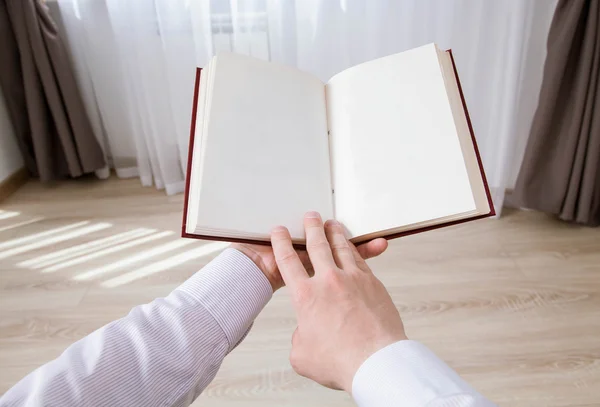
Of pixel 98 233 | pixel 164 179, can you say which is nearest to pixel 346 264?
pixel 98 233

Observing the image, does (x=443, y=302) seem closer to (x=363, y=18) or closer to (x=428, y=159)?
(x=428, y=159)

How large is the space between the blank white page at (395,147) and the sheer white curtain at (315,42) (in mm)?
923

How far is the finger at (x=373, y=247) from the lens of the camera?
0.51 meters

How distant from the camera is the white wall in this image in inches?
67.6

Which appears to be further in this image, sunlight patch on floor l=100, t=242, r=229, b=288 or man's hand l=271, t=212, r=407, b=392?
sunlight patch on floor l=100, t=242, r=229, b=288

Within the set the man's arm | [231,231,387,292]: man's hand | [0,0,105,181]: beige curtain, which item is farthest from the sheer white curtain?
the man's arm

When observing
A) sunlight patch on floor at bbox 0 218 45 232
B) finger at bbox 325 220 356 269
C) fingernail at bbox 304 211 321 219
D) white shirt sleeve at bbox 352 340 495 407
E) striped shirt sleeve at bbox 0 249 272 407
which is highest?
fingernail at bbox 304 211 321 219

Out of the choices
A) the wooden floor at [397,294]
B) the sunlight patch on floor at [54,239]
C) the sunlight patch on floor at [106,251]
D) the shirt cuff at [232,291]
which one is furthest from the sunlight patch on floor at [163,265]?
the shirt cuff at [232,291]

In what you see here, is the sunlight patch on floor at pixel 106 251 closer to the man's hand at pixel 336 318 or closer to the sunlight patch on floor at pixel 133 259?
the sunlight patch on floor at pixel 133 259

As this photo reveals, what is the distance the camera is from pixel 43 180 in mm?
1744

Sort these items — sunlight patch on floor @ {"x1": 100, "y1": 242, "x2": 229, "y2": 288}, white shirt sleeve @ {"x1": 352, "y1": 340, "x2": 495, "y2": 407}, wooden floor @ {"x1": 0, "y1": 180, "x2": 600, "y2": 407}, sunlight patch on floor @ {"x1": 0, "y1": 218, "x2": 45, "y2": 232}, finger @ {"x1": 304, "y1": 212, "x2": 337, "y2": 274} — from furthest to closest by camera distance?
sunlight patch on floor @ {"x1": 0, "y1": 218, "x2": 45, "y2": 232} < sunlight patch on floor @ {"x1": 100, "y1": 242, "x2": 229, "y2": 288} < wooden floor @ {"x1": 0, "y1": 180, "x2": 600, "y2": 407} < finger @ {"x1": 304, "y1": 212, "x2": 337, "y2": 274} < white shirt sleeve @ {"x1": 352, "y1": 340, "x2": 495, "y2": 407}

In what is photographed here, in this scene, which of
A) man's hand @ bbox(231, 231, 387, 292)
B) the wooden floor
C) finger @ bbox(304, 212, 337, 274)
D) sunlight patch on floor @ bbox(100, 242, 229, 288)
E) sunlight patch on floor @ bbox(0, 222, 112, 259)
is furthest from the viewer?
sunlight patch on floor @ bbox(0, 222, 112, 259)

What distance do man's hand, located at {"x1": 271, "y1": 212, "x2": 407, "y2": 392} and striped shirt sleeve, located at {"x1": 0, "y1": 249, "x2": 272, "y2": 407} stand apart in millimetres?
117

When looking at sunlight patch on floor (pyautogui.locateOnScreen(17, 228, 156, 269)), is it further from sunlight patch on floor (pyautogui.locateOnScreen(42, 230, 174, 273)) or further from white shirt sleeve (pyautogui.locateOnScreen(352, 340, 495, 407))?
white shirt sleeve (pyautogui.locateOnScreen(352, 340, 495, 407))
